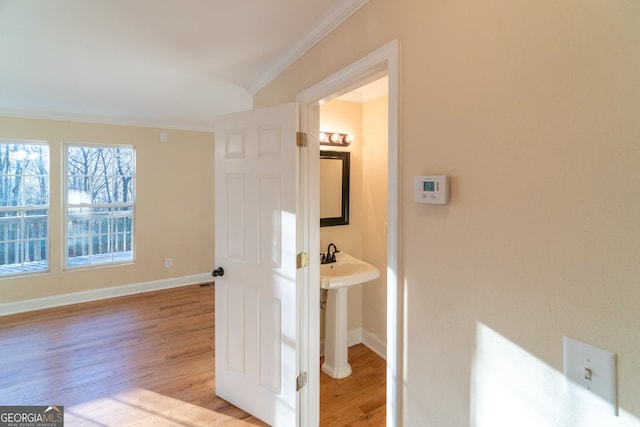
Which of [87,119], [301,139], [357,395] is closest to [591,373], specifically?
[301,139]

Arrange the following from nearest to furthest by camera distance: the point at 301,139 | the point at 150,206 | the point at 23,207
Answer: the point at 301,139 → the point at 23,207 → the point at 150,206

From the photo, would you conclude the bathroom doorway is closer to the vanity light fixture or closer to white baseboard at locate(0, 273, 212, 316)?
the vanity light fixture

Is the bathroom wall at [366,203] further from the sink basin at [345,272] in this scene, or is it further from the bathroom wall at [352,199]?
the sink basin at [345,272]

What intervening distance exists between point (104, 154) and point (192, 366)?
331 cm

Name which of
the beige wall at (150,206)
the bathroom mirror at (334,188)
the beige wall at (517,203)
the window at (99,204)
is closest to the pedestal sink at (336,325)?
the bathroom mirror at (334,188)

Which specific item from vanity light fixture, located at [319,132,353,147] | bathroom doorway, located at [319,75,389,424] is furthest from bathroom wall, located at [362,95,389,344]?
vanity light fixture, located at [319,132,353,147]

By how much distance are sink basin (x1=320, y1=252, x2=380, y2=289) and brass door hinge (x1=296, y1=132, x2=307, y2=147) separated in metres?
1.01

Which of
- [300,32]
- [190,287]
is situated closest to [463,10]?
[300,32]

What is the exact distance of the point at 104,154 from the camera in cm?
413

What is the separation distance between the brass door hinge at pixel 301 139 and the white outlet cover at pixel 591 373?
4.78 ft

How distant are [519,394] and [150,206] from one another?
4.80 metres

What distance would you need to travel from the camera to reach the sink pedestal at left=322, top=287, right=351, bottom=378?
7.95 ft

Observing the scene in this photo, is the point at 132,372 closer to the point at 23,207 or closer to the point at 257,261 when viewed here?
the point at 257,261

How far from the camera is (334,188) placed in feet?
8.79
